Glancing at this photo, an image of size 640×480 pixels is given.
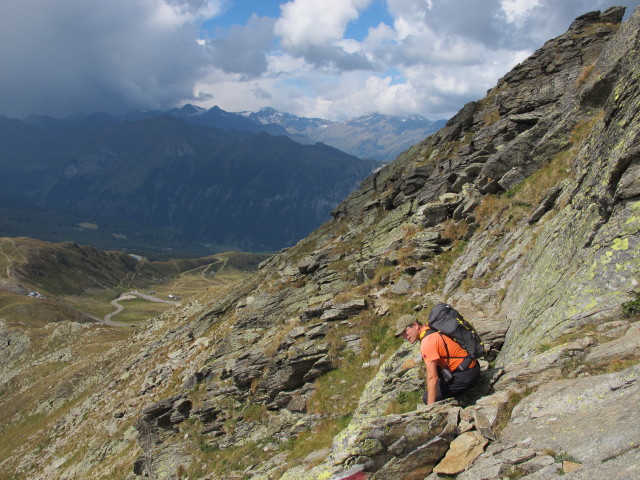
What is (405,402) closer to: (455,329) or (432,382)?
(432,382)

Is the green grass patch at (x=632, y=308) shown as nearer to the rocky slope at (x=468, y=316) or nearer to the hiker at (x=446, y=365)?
the rocky slope at (x=468, y=316)

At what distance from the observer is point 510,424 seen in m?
8.20

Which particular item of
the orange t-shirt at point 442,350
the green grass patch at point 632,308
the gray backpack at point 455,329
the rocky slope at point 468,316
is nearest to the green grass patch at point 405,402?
the rocky slope at point 468,316

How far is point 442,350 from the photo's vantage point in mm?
9508

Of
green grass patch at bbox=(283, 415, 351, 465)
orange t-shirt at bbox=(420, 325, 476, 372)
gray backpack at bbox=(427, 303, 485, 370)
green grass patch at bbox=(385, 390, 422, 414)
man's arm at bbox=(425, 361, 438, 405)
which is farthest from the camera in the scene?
green grass patch at bbox=(283, 415, 351, 465)

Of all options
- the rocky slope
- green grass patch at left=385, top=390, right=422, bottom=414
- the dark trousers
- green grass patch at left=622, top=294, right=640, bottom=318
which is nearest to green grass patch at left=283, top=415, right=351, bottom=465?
the rocky slope

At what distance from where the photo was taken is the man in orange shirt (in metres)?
9.38

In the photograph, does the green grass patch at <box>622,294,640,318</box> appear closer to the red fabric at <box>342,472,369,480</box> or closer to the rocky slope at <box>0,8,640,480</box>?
the rocky slope at <box>0,8,640,480</box>

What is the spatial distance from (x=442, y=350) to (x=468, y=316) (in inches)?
258

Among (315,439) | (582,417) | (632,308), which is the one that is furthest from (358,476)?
(315,439)

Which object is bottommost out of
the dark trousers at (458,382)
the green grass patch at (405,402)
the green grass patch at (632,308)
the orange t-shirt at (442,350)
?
the green grass patch at (405,402)

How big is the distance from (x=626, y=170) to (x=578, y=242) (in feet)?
7.89

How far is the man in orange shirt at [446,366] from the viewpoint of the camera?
938cm

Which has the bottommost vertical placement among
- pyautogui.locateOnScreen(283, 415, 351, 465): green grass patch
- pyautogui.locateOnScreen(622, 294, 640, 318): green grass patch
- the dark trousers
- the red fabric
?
pyautogui.locateOnScreen(283, 415, 351, 465): green grass patch
